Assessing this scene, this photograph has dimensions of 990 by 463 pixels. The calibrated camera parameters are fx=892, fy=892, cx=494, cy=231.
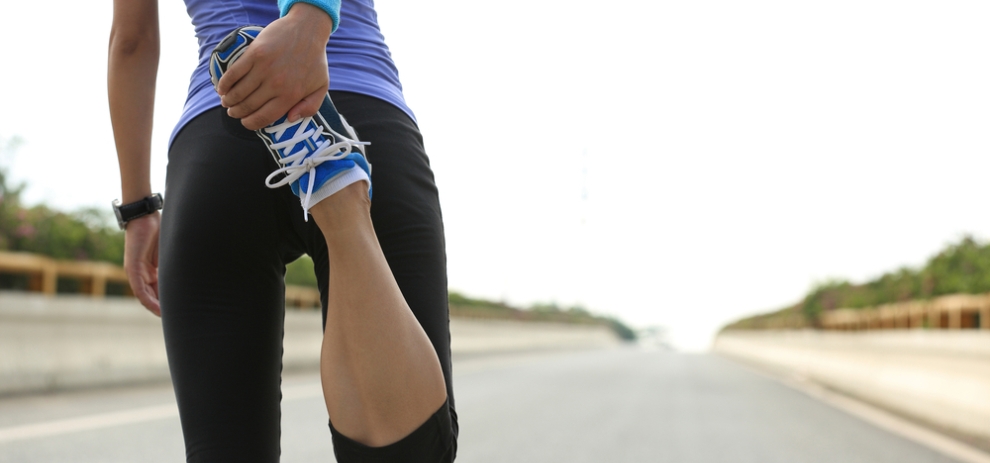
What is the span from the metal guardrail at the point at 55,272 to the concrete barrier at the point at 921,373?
6319 mm

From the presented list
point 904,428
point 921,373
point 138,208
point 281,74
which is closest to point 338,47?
point 281,74

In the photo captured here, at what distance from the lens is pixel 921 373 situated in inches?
358

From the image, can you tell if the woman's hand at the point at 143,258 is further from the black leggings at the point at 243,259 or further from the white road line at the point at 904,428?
the white road line at the point at 904,428

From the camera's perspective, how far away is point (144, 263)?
6.00 feet

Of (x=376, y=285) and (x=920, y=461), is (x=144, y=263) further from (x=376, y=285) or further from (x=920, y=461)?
(x=920, y=461)

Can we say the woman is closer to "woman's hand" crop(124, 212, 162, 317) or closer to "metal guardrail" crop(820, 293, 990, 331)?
"woman's hand" crop(124, 212, 162, 317)

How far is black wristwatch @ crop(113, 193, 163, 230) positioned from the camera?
1.81m

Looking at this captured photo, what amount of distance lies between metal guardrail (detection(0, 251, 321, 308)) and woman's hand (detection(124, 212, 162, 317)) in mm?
7259

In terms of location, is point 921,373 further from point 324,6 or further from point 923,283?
point 324,6

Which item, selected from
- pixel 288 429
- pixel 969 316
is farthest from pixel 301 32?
pixel 969 316

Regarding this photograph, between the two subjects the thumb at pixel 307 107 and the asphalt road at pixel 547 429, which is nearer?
the thumb at pixel 307 107

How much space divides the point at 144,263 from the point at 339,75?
25.0 inches

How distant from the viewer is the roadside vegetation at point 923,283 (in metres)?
14.8

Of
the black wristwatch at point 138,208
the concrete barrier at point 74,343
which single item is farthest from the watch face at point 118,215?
the concrete barrier at point 74,343
